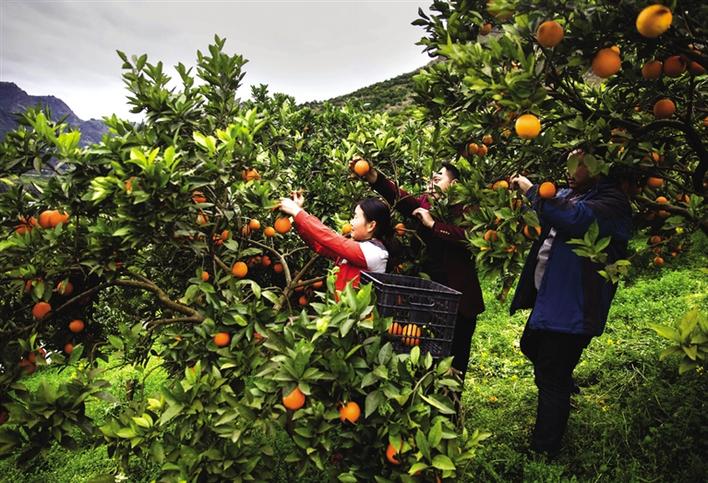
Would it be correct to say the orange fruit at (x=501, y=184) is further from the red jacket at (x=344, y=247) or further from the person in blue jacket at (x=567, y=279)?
the red jacket at (x=344, y=247)

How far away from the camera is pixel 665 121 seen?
197 cm

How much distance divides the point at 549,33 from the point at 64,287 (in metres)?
2.30

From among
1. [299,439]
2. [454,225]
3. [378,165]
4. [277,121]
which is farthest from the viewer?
[277,121]

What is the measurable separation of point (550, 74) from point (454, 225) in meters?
1.01

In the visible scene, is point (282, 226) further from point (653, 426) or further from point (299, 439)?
point (653, 426)

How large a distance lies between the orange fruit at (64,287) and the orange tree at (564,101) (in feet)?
6.36

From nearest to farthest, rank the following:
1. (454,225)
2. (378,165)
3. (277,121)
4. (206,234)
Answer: (206,234) < (454,225) < (378,165) < (277,121)

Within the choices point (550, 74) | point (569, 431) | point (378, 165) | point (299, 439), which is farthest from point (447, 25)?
point (569, 431)

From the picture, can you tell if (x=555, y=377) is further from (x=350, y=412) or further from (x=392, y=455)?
(x=350, y=412)

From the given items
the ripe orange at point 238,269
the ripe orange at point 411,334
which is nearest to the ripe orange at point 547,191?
the ripe orange at point 411,334

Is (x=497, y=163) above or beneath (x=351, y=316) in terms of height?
above

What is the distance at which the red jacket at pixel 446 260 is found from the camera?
9.38 ft

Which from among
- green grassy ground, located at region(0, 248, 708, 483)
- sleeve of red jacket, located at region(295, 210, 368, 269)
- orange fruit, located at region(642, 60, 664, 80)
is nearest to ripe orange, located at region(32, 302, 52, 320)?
green grassy ground, located at region(0, 248, 708, 483)

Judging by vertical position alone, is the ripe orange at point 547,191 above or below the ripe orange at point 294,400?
above
